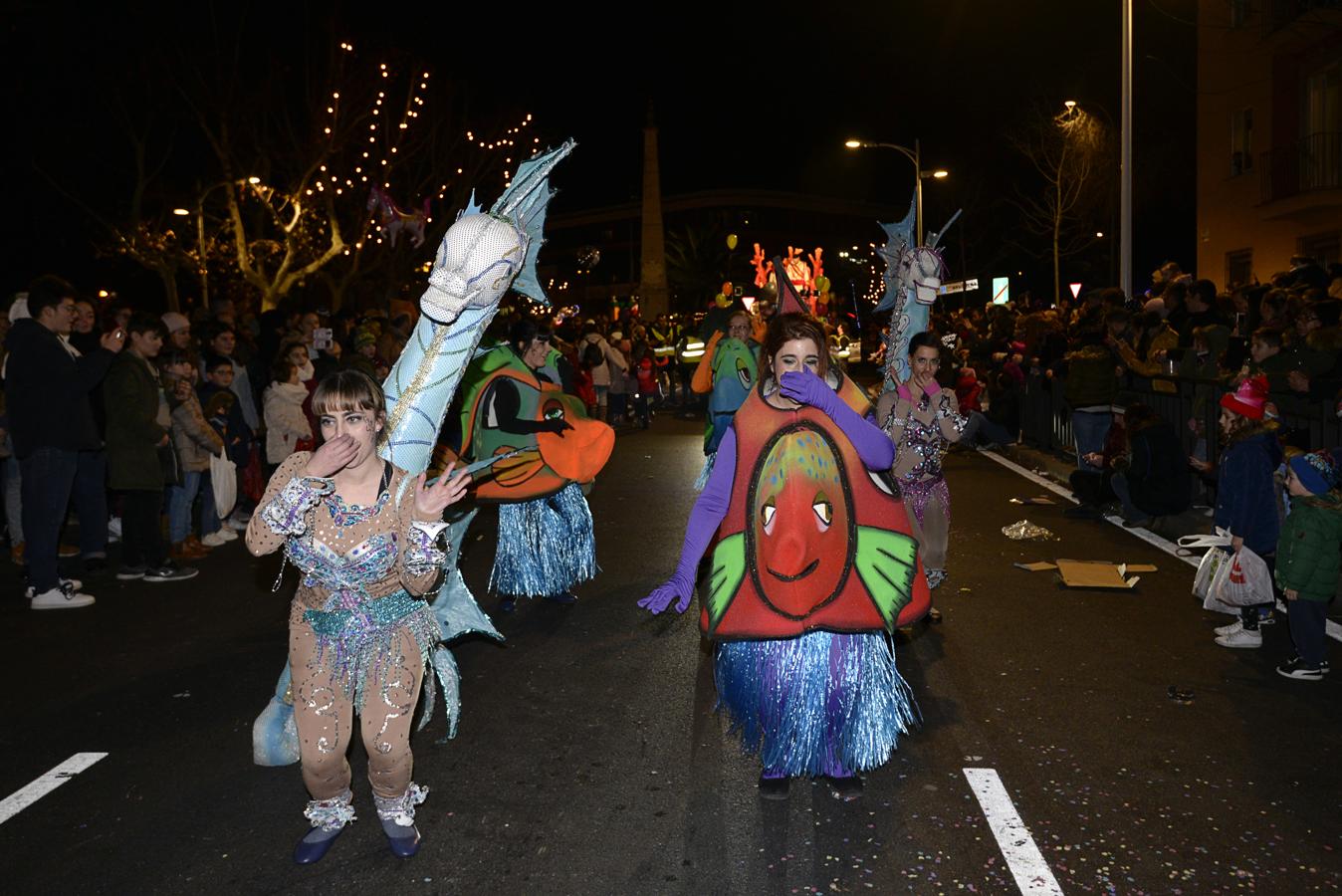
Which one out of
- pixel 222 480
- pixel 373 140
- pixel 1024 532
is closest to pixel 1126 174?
pixel 1024 532

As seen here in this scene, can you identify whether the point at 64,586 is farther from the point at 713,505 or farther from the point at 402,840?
the point at 713,505

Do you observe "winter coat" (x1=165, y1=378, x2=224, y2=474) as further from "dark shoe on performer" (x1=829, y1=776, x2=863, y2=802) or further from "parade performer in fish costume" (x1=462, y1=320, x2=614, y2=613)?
"dark shoe on performer" (x1=829, y1=776, x2=863, y2=802)

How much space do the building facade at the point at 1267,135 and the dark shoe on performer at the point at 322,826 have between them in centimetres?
1940

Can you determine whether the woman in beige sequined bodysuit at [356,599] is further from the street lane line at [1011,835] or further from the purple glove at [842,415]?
the street lane line at [1011,835]

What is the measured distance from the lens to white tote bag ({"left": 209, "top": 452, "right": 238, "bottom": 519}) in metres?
9.95

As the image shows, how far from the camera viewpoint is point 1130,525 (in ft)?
34.5

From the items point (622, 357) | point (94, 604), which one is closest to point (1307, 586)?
point (94, 604)

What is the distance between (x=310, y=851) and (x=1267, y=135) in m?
24.7

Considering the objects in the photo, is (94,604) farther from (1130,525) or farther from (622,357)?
(622,357)

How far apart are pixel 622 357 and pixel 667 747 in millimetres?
17137

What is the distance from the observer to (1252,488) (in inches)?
254

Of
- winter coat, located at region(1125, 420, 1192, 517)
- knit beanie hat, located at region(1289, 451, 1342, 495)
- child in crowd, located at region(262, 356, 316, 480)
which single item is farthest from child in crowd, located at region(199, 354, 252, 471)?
knit beanie hat, located at region(1289, 451, 1342, 495)

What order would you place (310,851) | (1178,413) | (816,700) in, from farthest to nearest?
(1178,413), (816,700), (310,851)

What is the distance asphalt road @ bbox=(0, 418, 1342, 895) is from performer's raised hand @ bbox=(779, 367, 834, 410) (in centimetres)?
155
